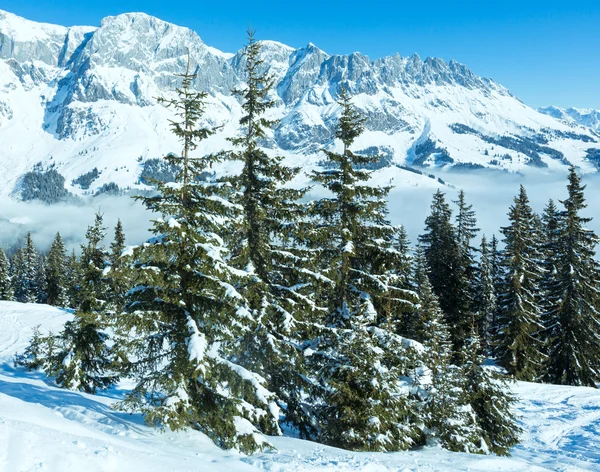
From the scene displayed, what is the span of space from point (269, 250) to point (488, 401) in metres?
9.50

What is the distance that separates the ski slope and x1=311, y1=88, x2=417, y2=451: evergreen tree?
1.31m

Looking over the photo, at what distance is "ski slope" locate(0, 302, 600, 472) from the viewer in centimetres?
769

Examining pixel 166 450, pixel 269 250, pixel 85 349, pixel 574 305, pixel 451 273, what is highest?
pixel 269 250

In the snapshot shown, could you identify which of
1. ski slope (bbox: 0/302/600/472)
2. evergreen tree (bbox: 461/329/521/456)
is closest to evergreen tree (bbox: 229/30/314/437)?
ski slope (bbox: 0/302/600/472)

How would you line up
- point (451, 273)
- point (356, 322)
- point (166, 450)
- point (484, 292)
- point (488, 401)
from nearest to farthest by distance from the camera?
point (166, 450)
point (356, 322)
point (488, 401)
point (451, 273)
point (484, 292)

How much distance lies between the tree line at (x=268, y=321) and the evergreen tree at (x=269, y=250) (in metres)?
0.05

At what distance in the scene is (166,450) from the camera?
9992 millimetres

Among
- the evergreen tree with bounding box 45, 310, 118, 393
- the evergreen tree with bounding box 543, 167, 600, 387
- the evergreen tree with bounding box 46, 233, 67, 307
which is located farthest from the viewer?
the evergreen tree with bounding box 46, 233, 67, 307

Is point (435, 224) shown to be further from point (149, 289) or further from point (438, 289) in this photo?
point (149, 289)

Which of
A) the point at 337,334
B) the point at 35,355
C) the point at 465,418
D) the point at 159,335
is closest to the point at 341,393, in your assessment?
the point at 337,334

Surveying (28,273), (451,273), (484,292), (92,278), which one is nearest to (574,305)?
(451,273)

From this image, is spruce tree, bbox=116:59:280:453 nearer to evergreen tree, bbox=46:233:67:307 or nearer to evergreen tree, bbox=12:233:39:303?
evergreen tree, bbox=46:233:67:307

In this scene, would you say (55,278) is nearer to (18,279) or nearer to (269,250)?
(18,279)

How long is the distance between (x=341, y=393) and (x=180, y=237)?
678 centimetres
